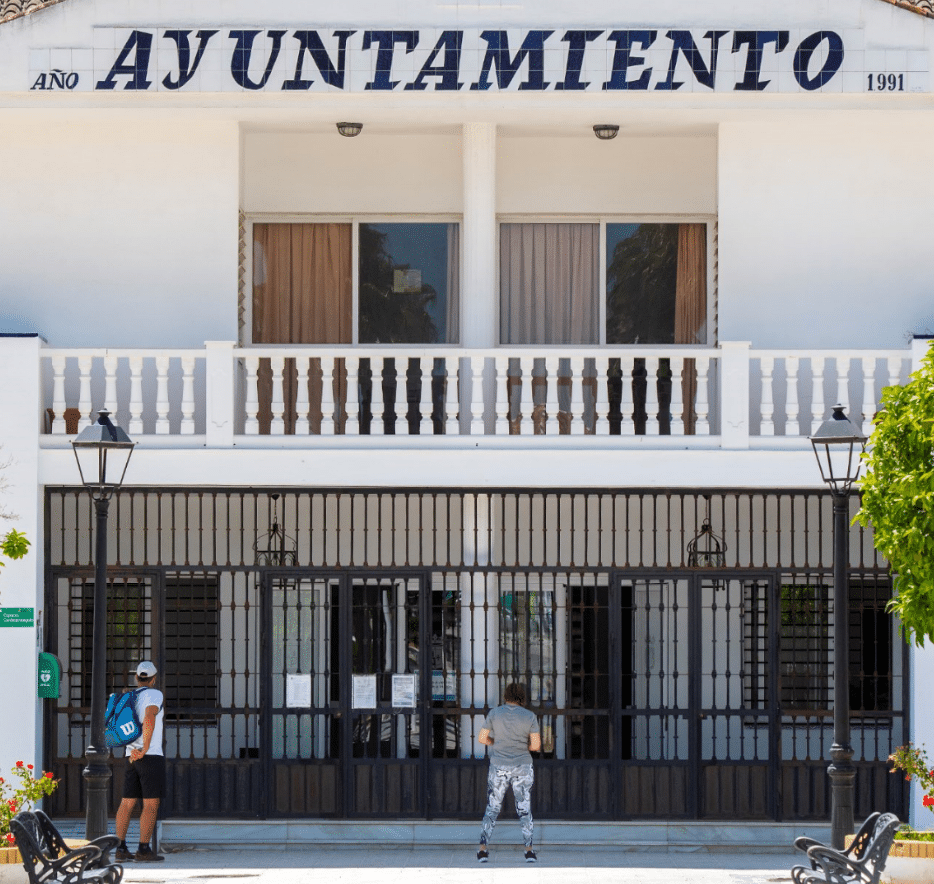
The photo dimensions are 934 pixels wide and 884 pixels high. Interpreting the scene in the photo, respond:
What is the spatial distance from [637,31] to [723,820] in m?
6.72

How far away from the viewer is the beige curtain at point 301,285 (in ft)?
50.9

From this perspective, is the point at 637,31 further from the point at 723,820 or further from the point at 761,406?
the point at 723,820

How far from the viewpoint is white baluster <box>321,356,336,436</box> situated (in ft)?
44.6

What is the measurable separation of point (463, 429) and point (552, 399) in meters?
0.92

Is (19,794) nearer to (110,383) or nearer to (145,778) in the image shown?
(145,778)

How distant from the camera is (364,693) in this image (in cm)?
1384

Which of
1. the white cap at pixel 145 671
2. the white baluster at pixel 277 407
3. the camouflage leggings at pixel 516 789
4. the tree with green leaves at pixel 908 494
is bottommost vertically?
the camouflage leggings at pixel 516 789

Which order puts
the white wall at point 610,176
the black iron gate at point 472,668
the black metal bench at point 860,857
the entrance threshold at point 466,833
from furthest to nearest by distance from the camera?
the white wall at point 610,176, the black iron gate at point 472,668, the entrance threshold at point 466,833, the black metal bench at point 860,857

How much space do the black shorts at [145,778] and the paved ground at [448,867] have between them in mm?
561

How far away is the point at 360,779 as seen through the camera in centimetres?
1382

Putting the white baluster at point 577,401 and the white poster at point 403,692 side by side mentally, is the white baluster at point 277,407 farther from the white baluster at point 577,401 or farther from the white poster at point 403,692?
the white baluster at point 577,401

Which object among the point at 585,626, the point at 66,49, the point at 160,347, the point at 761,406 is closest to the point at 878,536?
the point at 761,406

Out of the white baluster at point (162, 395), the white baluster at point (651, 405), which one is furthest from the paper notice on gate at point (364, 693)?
the white baluster at point (651, 405)

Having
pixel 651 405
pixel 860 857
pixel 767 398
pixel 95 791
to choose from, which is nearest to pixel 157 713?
pixel 95 791
